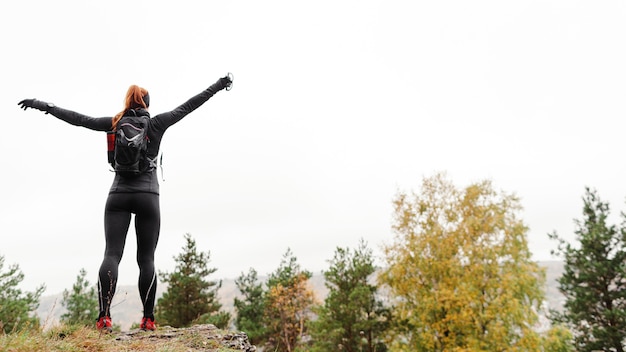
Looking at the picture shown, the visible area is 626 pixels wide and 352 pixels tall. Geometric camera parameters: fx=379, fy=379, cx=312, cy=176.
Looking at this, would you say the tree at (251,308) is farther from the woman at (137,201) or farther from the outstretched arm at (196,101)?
the outstretched arm at (196,101)

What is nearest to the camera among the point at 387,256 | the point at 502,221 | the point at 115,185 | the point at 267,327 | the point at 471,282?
the point at 115,185

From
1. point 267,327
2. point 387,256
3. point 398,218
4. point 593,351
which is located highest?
point 398,218

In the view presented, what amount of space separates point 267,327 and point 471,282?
15.1 meters

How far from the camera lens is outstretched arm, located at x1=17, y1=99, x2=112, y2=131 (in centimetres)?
439

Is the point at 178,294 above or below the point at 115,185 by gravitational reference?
above

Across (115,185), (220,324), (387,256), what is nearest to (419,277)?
(387,256)

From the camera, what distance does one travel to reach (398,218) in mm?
21406

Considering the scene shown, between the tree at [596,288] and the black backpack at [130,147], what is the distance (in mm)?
23889

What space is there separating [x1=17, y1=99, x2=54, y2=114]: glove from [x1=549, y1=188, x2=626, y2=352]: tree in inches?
976

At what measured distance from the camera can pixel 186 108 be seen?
4.63 m

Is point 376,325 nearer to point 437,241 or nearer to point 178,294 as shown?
point 437,241

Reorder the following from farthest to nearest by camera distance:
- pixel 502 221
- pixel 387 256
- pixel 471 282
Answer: pixel 387 256 < pixel 502 221 < pixel 471 282

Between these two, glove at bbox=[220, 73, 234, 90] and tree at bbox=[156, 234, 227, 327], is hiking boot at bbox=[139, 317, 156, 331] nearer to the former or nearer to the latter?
glove at bbox=[220, 73, 234, 90]

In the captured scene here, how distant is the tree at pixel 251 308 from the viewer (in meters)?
26.4
